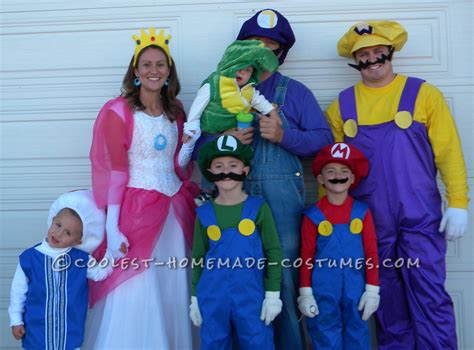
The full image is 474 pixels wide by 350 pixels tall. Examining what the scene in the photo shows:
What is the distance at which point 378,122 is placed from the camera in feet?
9.80

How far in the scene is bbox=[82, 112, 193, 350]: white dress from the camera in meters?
2.85

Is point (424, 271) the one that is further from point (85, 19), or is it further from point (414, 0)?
point (85, 19)

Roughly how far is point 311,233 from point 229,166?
554 millimetres

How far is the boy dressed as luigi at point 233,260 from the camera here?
259 centimetres

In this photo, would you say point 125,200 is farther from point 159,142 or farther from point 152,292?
point 152,292

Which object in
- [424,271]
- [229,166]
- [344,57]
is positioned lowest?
[424,271]

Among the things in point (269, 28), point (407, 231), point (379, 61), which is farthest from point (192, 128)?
point (407, 231)

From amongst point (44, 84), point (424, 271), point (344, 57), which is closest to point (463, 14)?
point (344, 57)

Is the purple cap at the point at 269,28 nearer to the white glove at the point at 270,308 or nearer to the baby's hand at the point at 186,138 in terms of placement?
the baby's hand at the point at 186,138

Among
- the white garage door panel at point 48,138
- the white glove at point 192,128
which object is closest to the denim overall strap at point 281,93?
the white glove at point 192,128

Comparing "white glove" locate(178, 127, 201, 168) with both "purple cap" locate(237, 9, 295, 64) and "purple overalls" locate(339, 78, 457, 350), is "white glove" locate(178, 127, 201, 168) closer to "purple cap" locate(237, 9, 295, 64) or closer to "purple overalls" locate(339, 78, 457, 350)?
"purple cap" locate(237, 9, 295, 64)

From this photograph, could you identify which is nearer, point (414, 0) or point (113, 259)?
point (113, 259)

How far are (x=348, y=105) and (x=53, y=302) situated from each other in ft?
6.21

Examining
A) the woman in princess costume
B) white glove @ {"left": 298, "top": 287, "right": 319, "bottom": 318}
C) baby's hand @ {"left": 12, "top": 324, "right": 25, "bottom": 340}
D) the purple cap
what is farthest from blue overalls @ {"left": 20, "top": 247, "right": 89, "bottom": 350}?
the purple cap
